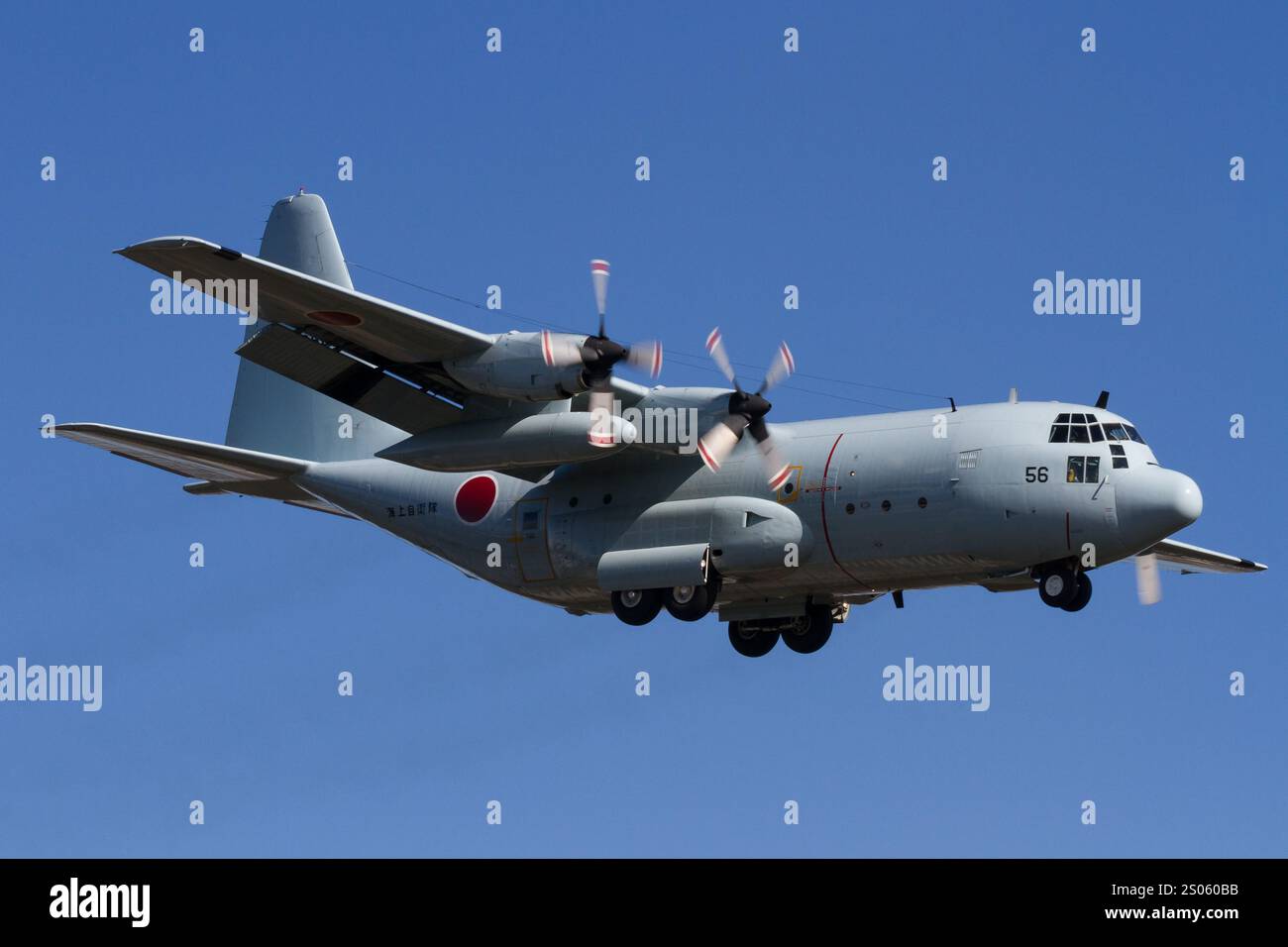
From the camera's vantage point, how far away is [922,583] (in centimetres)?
2689

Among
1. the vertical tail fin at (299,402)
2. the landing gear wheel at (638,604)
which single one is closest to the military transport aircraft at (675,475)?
the landing gear wheel at (638,604)

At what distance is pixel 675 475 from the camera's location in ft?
90.5

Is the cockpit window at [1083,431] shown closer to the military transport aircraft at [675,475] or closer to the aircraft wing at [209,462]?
the military transport aircraft at [675,475]

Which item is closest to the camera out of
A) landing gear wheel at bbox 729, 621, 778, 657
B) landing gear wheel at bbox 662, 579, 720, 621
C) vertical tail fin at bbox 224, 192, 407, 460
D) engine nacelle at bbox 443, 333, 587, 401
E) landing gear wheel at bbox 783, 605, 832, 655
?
engine nacelle at bbox 443, 333, 587, 401

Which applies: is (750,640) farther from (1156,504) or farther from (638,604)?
(1156,504)

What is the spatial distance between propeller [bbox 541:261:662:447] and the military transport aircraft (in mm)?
31

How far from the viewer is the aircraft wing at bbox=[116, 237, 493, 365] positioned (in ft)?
79.2

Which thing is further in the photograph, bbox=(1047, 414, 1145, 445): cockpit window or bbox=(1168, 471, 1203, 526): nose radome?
bbox=(1047, 414, 1145, 445): cockpit window

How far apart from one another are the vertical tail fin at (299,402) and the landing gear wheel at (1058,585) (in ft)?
33.1

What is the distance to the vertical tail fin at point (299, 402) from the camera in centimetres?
3075

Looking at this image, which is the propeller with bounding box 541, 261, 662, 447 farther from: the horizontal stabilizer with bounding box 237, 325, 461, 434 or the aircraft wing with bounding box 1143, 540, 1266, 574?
the aircraft wing with bounding box 1143, 540, 1266, 574

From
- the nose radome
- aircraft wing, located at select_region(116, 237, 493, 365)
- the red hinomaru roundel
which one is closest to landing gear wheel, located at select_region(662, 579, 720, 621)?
the red hinomaru roundel

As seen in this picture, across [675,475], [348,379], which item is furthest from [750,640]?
[348,379]
